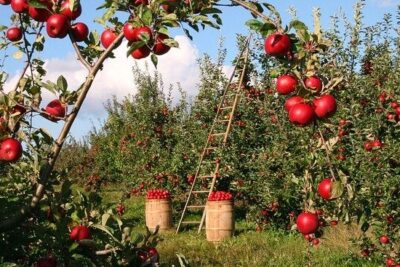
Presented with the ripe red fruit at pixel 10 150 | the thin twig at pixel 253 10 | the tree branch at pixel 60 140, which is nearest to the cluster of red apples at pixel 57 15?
the tree branch at pixel 60 140

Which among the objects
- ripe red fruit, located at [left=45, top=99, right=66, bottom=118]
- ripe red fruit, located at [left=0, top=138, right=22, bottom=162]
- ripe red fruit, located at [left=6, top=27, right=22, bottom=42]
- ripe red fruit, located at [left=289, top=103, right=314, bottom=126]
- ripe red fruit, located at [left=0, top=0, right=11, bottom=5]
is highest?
ripe red fruit, located at [left=0, top=0, right=11, bottom=5]

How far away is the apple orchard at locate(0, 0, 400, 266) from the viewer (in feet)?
5.40

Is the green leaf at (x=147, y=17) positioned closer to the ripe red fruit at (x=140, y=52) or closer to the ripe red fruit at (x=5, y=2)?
the ripe red fruit at (x=140, y=52)

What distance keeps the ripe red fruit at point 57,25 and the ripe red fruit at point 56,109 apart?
0.70ft

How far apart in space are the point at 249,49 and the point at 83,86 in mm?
8709

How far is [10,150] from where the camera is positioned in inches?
67.0

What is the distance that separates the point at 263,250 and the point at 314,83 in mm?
5751

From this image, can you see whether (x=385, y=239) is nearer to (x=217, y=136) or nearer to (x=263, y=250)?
(x=263, y=250)

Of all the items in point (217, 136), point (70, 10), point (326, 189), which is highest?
point (217, 136)

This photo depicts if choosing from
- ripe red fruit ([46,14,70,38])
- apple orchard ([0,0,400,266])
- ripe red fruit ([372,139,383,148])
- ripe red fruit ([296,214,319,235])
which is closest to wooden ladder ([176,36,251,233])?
apple orchard ([0,0,400,266])

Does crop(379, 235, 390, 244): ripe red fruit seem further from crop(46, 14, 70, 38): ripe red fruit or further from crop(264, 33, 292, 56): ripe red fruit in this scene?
crop(46, 14, 70, 38): ripe red fruit

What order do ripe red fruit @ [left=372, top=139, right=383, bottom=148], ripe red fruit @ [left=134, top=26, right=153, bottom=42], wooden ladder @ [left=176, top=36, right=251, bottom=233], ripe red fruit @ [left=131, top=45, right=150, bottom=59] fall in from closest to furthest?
ripe red fruit @ [left=134, top=26, right=153, bottom=42]
ripe red fruit @ [left=131, top=45, right=150, bottom=59]
ripe red fruit @ [left=372, top=139, right=383, bottom=148]
wooden ladder @ [left=176, top=36, right=251, bottom=233]

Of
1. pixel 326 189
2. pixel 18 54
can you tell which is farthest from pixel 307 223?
pixel 18 54

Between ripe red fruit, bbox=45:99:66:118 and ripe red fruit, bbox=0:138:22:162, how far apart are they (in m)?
0.14
